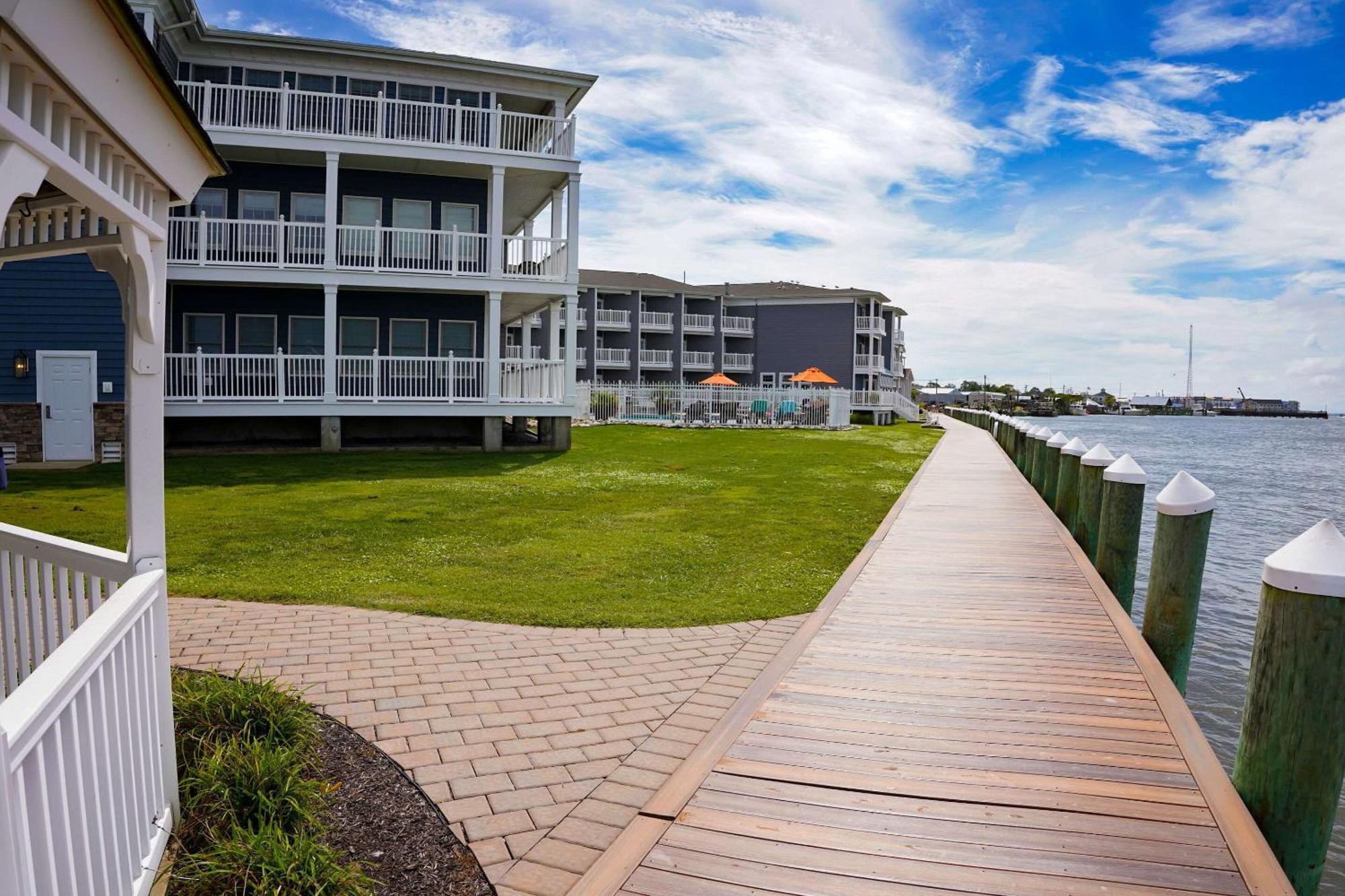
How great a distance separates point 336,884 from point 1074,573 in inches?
300

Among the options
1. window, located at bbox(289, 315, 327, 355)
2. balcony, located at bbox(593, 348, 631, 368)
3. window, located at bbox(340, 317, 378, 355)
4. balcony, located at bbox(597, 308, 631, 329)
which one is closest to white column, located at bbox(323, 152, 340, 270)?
window, located at bbox(340, 317, 378, 355)

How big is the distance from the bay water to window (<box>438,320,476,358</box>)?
1692 cm

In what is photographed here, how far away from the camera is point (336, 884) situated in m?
3.39

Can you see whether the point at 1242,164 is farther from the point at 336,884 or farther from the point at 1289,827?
the point at 336,884

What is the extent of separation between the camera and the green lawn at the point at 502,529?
8141 millimetres

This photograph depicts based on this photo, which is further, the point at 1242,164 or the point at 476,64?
the point at 1242,164

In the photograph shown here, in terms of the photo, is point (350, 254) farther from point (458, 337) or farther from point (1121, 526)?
point (1121, 526)

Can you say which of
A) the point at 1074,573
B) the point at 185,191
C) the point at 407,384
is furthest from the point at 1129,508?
the point at 407,384

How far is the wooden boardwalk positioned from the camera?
3.45 m

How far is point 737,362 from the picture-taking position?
60750 mm

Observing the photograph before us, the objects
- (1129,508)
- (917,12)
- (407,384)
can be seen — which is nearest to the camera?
(1129,508)

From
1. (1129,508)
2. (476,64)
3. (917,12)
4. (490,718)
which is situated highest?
(476,64)

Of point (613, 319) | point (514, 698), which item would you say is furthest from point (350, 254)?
point (613, 319)

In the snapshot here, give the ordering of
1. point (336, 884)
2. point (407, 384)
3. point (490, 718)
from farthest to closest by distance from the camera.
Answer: point (407, 384), point (490, 718), point (336, 884)
